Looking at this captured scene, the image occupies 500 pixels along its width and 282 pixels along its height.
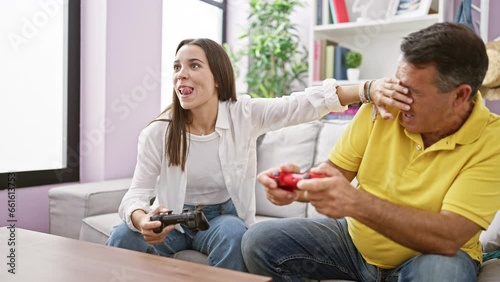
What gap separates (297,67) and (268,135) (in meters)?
1.10

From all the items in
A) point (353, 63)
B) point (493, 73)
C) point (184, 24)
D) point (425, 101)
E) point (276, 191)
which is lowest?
point (276, 191)

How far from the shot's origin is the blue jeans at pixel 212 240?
1449 millimetres

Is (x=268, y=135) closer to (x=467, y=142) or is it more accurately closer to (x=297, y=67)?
(x=297, y=67)

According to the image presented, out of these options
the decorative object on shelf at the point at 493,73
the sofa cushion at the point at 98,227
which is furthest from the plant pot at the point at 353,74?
the sofa cushion at the point at 98,227

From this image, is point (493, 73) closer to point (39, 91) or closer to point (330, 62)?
point (330, 62)

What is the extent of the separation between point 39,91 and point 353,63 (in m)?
1.80

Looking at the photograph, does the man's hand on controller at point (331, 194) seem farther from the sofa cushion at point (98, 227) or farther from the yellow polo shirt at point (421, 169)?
the sofa cushion at point (98, 227)

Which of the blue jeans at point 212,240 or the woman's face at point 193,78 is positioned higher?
the woman's face at point 193,78

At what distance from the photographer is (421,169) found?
1.19 meters

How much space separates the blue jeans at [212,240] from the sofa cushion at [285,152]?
56 centimetres

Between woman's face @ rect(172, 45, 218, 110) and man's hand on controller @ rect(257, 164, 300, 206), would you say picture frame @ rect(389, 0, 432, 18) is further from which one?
man's hand on controller @ rect(257, 164, 300, 206)

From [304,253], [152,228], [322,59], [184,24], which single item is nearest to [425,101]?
[304,253]

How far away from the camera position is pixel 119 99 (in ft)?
8.43

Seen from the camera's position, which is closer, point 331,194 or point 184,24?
point 331,194
